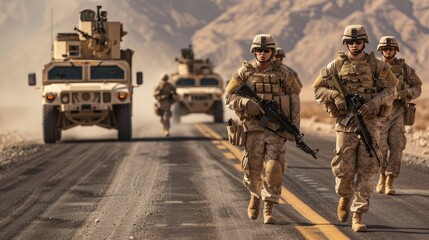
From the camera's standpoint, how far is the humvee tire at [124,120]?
21328 mm

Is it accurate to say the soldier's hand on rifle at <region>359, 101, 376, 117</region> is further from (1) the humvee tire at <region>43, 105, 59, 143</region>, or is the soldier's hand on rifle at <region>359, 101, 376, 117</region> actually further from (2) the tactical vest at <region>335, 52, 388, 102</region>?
(1) the humvee tire at <region>43, 105, 59, 143</region>

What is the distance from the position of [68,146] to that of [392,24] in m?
113

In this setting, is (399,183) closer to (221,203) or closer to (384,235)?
(221,203)

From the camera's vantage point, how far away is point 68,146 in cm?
2034

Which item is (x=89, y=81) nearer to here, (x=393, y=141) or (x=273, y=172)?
(x=393, y=141)

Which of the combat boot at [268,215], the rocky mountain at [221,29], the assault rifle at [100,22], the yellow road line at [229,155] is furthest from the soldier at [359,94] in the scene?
the rocky mountain at [221,29]

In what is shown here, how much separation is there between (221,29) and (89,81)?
12048cm

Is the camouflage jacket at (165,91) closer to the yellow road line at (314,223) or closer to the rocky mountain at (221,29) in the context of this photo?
the yellow road line at (314,223)

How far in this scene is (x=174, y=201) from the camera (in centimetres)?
1025

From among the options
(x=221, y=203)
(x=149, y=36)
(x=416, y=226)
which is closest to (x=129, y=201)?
(x=221, y=203)

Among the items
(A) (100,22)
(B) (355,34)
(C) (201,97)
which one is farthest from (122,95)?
(B) (355,34)

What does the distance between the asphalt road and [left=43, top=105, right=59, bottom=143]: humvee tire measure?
384cm

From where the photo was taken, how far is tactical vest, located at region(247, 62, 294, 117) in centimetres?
850

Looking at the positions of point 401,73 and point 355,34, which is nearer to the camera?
point 355,34
